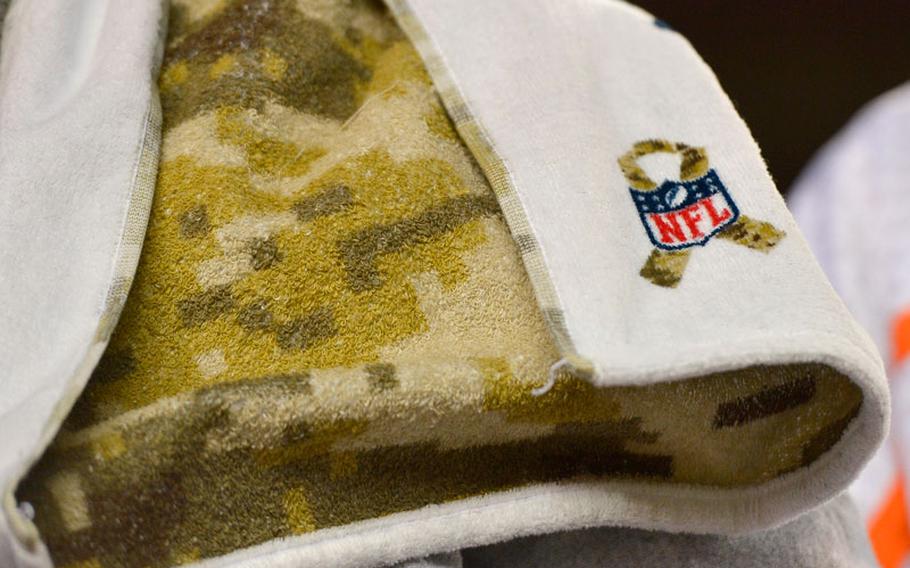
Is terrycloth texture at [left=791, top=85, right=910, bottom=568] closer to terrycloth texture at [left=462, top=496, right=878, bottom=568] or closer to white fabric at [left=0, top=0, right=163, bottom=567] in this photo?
terrycloth texture at [left=462, top=496, right=878, bottom=568]

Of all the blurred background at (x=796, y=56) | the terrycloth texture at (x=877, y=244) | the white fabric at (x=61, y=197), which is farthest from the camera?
the blurred background at (x=796, y=56)

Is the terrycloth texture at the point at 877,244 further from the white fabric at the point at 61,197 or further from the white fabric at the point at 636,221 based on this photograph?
the white fabric at the point at 61,197

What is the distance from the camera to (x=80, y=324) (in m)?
0.36

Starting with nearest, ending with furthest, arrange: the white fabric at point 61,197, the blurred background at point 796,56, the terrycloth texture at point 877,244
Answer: the white fabric at point 61,197 < the terrycloth texture at point 877,244 < the blurred background at point 796,56

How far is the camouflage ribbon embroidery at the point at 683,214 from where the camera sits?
39 centimetres

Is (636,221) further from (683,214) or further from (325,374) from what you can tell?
(325,374)

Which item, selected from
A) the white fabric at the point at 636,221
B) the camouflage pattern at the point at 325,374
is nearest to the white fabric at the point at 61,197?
the camouflage pattern at the point at 325,374

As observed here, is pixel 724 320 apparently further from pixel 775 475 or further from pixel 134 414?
pixel 134 414

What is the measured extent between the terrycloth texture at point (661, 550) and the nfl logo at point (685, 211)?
6.0 inches

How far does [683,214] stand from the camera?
404mm

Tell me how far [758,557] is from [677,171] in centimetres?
20

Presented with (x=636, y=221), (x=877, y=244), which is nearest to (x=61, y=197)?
(x=636, y=221)

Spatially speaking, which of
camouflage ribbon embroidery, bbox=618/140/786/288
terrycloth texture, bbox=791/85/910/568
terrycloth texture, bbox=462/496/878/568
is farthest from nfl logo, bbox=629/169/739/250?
terrycloth texture, bbox=791/85/910/568

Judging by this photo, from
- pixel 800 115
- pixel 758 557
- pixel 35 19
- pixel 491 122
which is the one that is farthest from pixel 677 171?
pixel 800 115
